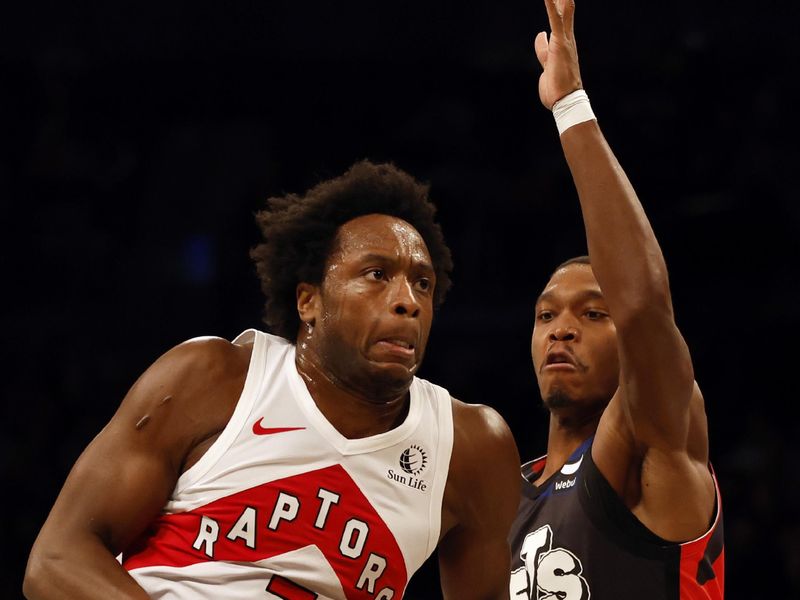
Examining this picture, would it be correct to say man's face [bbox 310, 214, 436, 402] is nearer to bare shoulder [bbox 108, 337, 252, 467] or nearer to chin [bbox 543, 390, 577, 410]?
bare shoulder [bbox 108, 337, 252, 467]

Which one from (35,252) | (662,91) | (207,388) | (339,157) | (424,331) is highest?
(662,91)

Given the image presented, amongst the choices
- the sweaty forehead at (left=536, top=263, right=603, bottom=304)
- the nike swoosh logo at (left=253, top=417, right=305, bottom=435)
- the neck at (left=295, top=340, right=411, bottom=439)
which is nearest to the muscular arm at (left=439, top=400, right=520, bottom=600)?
the neck at (left=295, top=340, right=411, bottom=439)

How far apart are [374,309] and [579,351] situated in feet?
2.88

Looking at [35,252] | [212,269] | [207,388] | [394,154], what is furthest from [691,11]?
[207,388]

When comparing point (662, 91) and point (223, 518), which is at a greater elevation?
point (662, 91)

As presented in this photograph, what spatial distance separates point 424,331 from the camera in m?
2.41

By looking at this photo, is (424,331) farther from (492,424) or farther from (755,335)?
(755,335)

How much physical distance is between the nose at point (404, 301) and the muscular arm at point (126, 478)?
40 cm

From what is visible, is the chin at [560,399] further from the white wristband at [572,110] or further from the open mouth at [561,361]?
the white wristband at [572,110]

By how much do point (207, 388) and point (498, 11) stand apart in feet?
16.4

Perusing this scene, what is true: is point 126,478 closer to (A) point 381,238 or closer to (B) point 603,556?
(A) point 381,238

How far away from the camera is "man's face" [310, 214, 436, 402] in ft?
7.66

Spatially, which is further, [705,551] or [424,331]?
[705,551]

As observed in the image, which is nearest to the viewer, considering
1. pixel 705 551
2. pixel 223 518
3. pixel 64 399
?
pixel 223 518
